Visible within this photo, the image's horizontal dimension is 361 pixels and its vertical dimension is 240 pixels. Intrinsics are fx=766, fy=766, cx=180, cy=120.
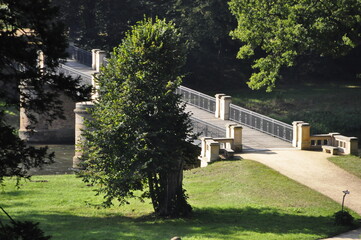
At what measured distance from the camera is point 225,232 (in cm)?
2025

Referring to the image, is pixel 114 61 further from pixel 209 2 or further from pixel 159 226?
pixel 209 2

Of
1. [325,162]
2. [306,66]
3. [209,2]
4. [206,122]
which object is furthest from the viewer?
[306,66]

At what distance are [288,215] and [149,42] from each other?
22.0 ft

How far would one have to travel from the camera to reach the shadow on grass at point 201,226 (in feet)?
65.8

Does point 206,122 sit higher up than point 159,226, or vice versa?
point 206,122

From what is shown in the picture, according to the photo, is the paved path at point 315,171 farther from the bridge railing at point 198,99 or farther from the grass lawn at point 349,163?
the bridge railing at point 198,99

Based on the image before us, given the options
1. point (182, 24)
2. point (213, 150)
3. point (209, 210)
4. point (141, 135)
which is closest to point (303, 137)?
point (213, 150)

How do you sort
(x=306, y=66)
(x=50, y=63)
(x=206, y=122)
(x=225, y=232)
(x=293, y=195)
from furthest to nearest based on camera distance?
(x=306, y=66)
(x=206, y=122)
(x=293, y=195)
(x=225, y=232)
(x=50, y=63)

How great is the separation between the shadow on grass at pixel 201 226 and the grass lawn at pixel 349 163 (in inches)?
259

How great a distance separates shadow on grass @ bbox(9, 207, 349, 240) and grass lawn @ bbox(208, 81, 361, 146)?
26.1 meters

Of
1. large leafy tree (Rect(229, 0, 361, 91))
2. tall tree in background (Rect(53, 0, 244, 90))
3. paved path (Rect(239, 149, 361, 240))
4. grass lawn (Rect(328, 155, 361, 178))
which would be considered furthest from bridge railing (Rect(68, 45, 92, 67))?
grass lawn (Rect(328, 155, 361, 178))

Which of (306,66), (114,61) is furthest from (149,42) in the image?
(306,66)

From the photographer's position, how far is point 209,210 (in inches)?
915

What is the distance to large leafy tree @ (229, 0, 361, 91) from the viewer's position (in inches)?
1458
